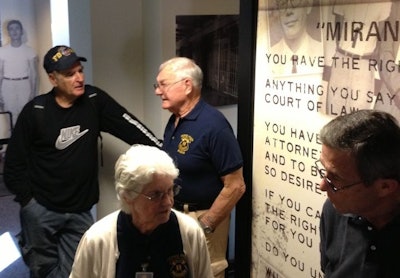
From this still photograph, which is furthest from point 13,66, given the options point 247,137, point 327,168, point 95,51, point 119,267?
point 327,168

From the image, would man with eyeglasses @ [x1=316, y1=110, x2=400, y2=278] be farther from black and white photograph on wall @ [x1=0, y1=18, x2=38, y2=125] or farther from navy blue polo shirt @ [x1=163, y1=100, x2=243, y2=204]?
black and white photograph on wall @ [x1=0, y1=18, x2=38, y2=125]

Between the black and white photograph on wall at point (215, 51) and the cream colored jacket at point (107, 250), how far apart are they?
1.81 meters

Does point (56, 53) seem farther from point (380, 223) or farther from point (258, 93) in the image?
point (380, 223)

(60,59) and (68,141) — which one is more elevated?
(60,59)

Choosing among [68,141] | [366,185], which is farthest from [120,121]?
[366,185]

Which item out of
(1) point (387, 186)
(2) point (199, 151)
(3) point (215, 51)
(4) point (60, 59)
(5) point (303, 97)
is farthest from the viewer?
(3) point (215, 51)

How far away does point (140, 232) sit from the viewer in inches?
68.2

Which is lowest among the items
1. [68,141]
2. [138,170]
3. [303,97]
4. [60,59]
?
[68,141]

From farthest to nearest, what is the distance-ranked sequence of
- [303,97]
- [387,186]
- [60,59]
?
[60,59]
[303,97]
[387,186]

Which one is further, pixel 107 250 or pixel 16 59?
pixel 16 59

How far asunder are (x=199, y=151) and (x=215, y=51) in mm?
1331

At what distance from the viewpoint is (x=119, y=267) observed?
1724mm

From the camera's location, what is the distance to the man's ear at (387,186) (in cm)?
134

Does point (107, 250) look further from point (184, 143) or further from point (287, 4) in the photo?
point (287, 4)
